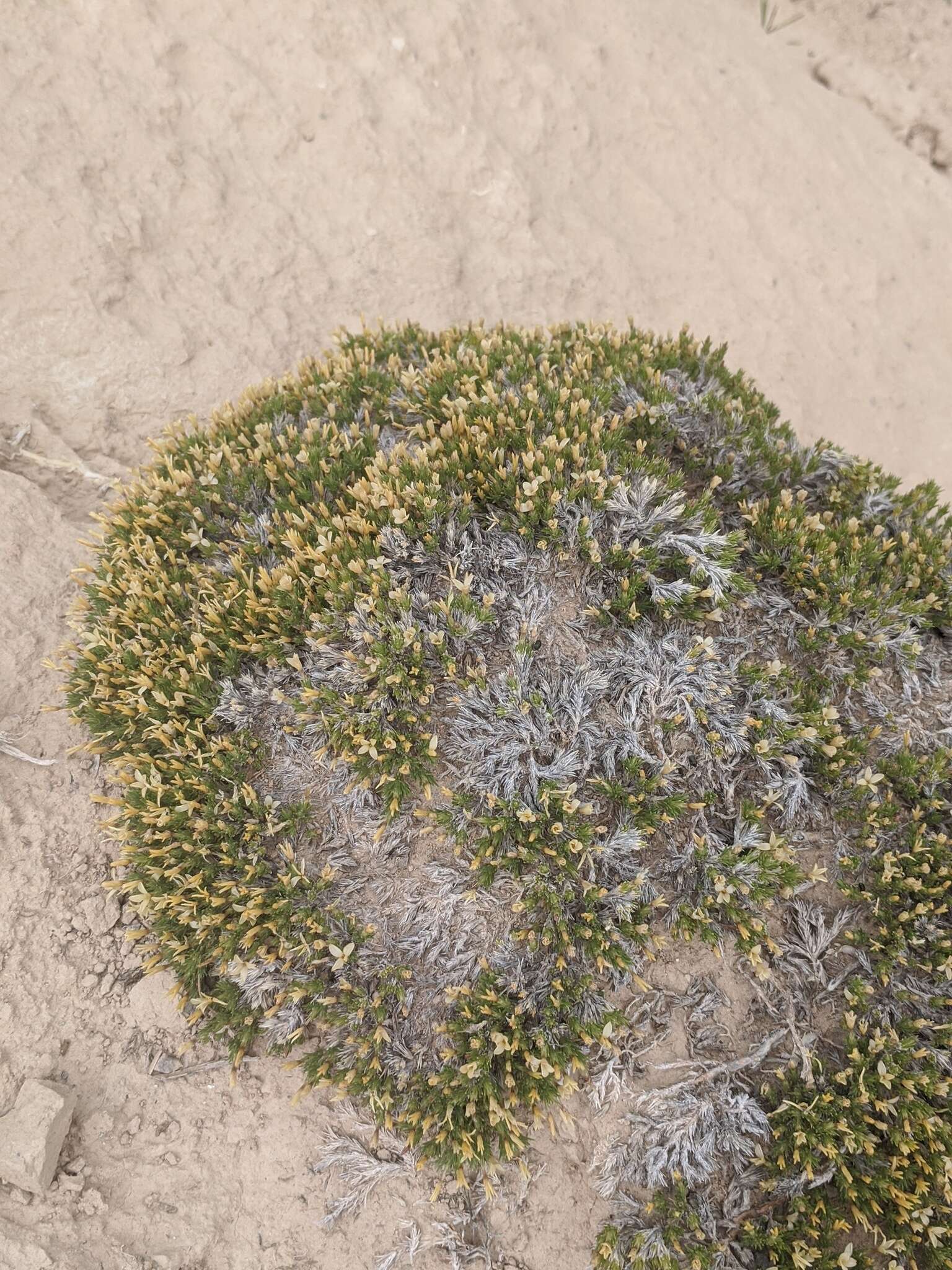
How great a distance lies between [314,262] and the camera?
22.7ft

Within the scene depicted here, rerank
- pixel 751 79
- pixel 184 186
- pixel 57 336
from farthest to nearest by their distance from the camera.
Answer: pixel 751 79 < pixel 184 186 < pixel 57 336

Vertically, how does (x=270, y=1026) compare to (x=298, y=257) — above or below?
below

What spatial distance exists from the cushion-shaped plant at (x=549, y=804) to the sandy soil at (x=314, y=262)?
44 centimetres

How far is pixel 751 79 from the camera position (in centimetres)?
895

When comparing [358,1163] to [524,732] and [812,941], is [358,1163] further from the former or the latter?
[812,941]

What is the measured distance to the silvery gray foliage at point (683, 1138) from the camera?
350 cm

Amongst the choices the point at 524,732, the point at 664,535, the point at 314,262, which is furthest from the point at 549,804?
the point at 314,262

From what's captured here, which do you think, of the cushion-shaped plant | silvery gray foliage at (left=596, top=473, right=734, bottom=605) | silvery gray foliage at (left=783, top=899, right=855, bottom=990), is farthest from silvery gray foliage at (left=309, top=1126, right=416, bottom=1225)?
silvery gray foliage at (left=596, top=473, right=734, bottom=605)

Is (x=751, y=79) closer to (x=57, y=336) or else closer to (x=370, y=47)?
(x=370, y=47)

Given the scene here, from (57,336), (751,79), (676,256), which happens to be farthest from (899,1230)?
(751,79)

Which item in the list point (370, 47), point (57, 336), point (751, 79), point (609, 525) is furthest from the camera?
point (751, 79)

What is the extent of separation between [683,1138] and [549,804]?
61.6 inches

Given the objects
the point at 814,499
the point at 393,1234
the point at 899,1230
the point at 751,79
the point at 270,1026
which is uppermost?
the point at 751,79

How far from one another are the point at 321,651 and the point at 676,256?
641 cm
